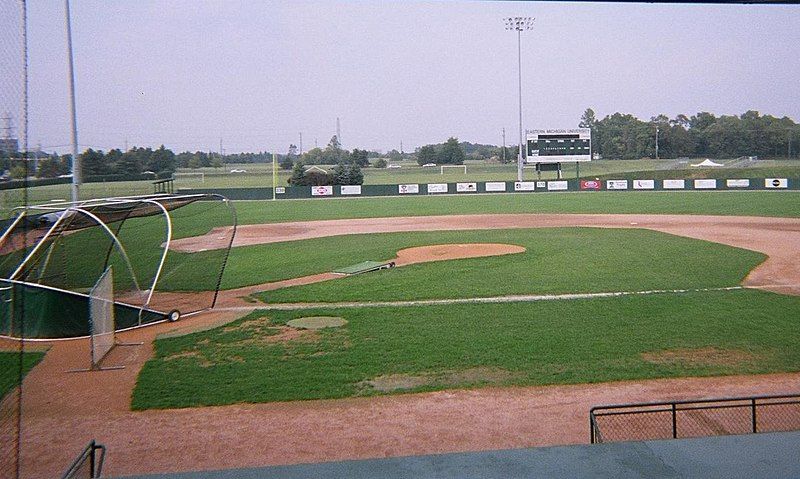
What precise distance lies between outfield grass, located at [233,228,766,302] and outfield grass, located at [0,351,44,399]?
621 cm

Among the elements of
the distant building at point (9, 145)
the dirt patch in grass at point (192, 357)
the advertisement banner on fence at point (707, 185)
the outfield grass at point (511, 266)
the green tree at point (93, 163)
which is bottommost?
the dirt patch in grass at point (192, 357)

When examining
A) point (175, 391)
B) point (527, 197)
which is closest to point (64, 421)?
point (175, 391)

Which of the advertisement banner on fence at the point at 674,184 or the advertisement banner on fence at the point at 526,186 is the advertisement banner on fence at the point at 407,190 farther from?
the advertisement banner on fence at the point at 674,184

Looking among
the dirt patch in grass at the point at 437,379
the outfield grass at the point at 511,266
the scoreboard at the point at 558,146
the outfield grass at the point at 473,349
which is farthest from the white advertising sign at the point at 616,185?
the dirt patch in grass at the point at 437,379

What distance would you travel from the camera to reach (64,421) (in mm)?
10484

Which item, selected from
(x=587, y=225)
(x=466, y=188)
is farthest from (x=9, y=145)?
(x=466, y=188)

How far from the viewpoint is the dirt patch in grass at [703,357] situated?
1253cm

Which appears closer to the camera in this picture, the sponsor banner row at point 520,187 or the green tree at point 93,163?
the green tree at point 93,163

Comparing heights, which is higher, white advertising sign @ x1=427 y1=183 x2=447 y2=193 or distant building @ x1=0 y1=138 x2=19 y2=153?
white advertising sign @ x1=427 y1=183 x2=447 y2=193

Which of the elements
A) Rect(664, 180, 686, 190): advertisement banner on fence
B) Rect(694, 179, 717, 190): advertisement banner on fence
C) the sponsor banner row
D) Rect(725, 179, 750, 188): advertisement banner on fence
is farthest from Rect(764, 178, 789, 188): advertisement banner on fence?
Rect(664, 180, 686, 190): advertisement banner on fence

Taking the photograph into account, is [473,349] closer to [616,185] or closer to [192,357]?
[192,357]

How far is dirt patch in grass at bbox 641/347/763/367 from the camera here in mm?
12531

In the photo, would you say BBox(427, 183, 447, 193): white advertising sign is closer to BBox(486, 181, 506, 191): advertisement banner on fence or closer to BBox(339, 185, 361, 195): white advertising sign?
BBox(486, 181, 506, 191): advertisement banner on fence

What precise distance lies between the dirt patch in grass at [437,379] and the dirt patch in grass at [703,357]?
278 cm
